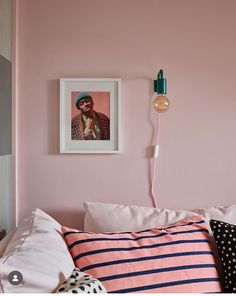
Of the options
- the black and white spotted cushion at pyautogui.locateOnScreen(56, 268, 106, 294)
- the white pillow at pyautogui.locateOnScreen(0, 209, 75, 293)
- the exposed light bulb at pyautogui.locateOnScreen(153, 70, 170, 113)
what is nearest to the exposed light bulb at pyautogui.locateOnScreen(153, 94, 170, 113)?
the exposed light bulb at pyautogui.locateOnScreen(153, 70, 170, 113)

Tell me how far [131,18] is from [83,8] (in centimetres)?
25

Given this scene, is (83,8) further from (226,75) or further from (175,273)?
(175,273)

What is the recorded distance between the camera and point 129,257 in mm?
1498

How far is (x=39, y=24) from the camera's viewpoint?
2049mm

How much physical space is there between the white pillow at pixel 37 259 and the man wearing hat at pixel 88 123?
0.58 m

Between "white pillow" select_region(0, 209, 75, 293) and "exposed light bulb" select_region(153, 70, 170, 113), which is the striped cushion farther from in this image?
"exposed light bulb" select_region(153, 70, 170, 113)

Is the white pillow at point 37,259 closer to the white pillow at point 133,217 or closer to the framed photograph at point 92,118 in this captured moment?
the white pillow at point 133,217

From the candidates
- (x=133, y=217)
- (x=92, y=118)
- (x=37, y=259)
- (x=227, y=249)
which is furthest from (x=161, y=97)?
(x=37, y=259)

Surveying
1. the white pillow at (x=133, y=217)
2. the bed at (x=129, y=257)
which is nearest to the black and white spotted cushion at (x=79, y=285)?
the bed at (x=129, y=257)

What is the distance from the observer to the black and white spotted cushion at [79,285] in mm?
1180

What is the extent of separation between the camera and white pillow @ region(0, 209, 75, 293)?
124 centimetres

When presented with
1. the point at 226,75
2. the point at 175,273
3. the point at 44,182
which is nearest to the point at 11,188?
the point at 44,182

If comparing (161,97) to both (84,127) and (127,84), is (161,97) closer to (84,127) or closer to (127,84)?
(127,84)

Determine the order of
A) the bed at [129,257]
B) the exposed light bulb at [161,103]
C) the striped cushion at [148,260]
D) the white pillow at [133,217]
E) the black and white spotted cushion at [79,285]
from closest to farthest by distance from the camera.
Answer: the black and white spotted cushion at [79,285] → the bed at [129,257] → the striped cushion at [148,260] → the white pillow at [133,217] → the exposed light bulb at [161,103]
